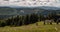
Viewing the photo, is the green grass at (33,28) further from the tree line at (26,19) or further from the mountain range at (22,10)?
the mountain range at (22,10)

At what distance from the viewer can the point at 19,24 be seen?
112 inches

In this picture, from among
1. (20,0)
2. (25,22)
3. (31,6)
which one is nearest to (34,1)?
(31,6)

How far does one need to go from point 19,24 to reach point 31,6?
0.48 meters

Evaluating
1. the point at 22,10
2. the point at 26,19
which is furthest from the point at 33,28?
the point at 22,10

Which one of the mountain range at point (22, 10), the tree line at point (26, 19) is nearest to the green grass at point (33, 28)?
the tree line at point (26, 19)

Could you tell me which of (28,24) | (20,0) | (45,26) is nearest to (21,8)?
(20,0)

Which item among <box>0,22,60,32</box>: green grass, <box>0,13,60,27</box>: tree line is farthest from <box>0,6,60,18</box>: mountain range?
<box>0,22,60,32</box>: green grass

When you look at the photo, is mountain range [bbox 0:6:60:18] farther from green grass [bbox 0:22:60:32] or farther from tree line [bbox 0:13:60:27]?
green grass [bbox 0:22:60:32]

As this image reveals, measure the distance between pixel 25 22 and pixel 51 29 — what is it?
0.58m

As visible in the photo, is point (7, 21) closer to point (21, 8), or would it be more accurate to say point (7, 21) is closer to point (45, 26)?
point (21, 8)

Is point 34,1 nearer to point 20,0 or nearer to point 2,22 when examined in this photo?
point 20,0

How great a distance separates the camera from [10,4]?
9.56ft

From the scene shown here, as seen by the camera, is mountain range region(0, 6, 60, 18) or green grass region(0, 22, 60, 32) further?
mountain range region(0, 6, 60, 18)

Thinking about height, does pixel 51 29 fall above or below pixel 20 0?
below
